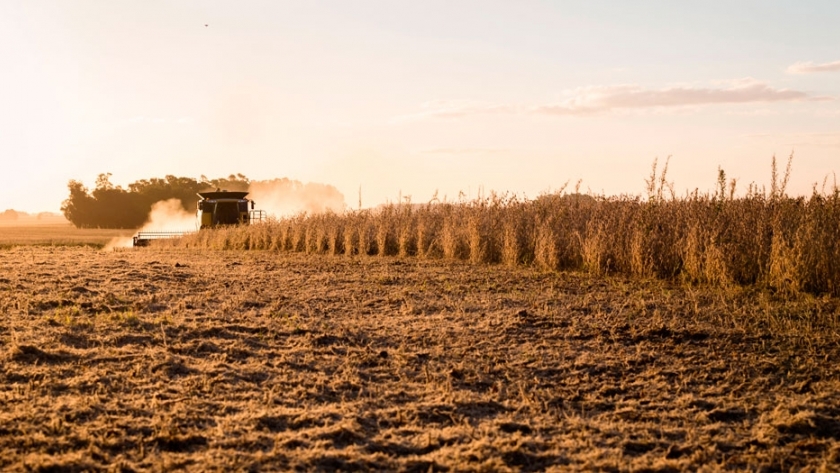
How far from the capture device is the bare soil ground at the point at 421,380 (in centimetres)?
388

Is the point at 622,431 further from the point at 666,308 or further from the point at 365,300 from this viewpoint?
the point at 365,300

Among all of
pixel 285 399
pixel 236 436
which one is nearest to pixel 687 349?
pixel 285 399

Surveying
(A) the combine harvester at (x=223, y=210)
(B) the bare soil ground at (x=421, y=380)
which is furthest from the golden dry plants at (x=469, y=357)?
(A) the combine harvester at (x=223, y=210)

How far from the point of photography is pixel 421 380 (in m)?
5.18

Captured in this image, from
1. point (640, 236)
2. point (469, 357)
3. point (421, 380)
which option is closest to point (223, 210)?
point (640, 236)

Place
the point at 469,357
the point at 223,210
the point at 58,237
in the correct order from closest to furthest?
the point at 469,357 → the point at 223,210 → the point at 58,237

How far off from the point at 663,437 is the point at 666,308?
3740 millimetres

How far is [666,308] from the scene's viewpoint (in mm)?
7660

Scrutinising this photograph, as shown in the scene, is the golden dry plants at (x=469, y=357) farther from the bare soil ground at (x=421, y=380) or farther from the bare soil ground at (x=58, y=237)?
the bare soil ground at (x=58, y=237)

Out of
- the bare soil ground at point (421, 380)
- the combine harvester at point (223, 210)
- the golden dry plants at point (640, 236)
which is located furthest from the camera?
the combine harvester at point (223, 210)

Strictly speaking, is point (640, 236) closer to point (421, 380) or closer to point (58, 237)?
point (421, 380)

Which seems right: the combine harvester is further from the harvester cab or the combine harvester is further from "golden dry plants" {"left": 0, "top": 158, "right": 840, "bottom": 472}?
"golden dry plants" {"left": 0, "top": 158, "right": 840, "bottom": 472}

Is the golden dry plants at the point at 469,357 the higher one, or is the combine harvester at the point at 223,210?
the combine harvester at the point at 223,210

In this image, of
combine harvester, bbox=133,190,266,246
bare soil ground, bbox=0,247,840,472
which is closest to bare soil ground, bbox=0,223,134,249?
combine harvester, bbox=133,190,266,246
